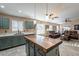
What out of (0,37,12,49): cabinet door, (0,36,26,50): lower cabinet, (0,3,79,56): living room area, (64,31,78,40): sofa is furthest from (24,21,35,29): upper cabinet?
(0,37,12,49): cabinet door

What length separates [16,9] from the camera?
5.96 ft

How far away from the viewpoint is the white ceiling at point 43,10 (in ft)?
5.39

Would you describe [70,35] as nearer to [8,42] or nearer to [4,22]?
[4,22]

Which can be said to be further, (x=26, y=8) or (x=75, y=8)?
(x=26, y=8)

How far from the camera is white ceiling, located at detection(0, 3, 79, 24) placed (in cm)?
164

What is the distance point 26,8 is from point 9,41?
184 centimetres

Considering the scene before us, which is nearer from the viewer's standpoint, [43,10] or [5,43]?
[43,10]

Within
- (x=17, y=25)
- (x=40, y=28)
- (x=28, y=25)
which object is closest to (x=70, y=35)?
(x=40, y=28)

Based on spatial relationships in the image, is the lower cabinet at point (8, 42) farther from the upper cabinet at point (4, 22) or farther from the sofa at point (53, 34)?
the sofa at point (53, 34)

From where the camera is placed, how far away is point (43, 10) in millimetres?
1825

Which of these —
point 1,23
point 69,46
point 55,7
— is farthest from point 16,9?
point 69,46

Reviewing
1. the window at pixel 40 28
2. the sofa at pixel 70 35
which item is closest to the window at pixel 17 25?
the window at pixel 40 28

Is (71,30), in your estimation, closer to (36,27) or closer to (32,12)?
(36,27)

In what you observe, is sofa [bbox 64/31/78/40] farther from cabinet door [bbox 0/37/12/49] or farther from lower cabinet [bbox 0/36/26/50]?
cabinet door [bbox 0/37/12/49]
